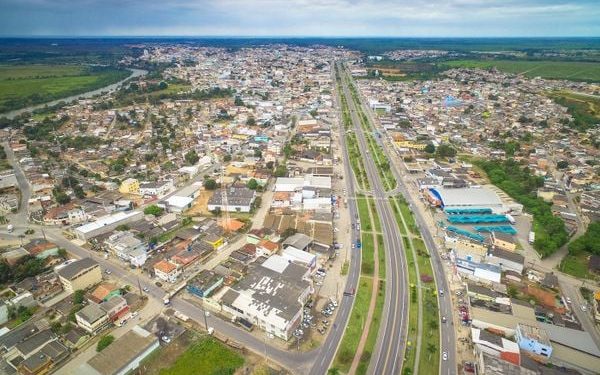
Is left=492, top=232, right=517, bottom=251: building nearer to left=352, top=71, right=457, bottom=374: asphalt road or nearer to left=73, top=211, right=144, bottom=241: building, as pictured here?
left=352, top=71, right=457, bottom=374: asphalt road

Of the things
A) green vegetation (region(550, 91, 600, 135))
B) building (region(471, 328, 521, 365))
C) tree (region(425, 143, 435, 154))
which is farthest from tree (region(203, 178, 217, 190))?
green vegetation (region(550, 91, 600, 135))

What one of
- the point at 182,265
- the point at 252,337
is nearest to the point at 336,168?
the point at 182,265

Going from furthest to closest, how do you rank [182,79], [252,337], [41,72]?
[41,72], [182,79], [252,337]

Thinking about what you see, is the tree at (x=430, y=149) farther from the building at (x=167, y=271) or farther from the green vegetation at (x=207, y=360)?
the green vegetation at (x=207, y=360)

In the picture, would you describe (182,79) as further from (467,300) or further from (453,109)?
(467,300)

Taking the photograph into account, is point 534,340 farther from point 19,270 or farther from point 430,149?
point 430,149
